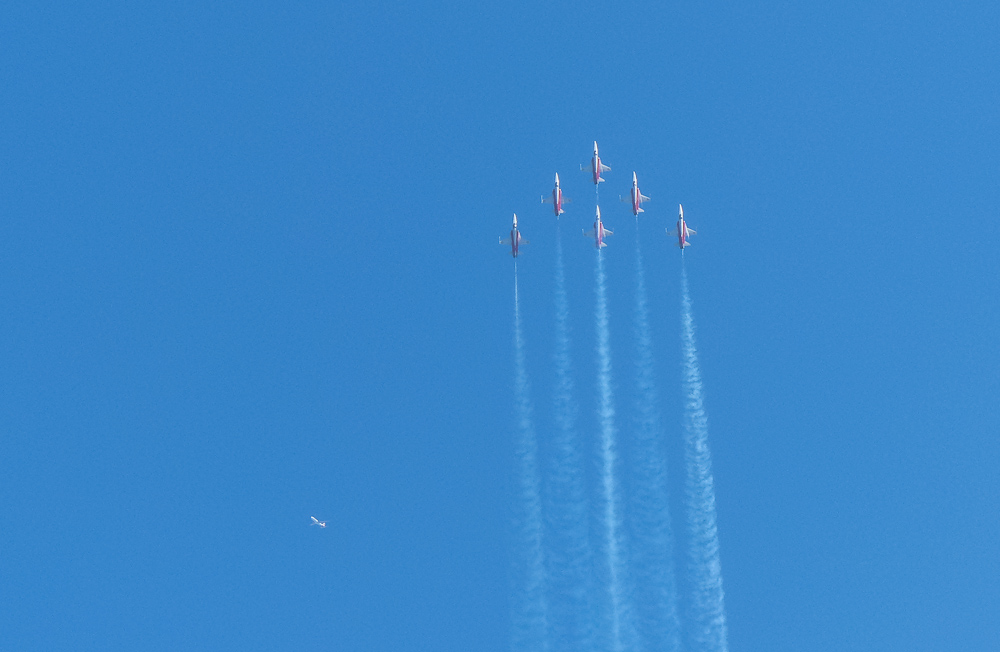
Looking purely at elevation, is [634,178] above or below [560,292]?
above

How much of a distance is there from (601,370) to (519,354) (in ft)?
20.5

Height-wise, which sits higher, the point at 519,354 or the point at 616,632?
the point at 519,354

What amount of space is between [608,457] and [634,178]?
66.4ft

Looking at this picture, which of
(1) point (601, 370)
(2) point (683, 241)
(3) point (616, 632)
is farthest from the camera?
(2) point (683, 241)

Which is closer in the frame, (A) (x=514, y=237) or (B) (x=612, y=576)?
(B) (x=612, y=576)

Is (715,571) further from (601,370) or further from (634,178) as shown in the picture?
(634,178)

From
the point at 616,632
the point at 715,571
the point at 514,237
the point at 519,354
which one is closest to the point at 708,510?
the point at 715,571

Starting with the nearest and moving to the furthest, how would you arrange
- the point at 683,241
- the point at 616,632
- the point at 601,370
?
1. the point at 616,632
2. the point at 601,370
3. the point at 683,241

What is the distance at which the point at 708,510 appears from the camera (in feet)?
299

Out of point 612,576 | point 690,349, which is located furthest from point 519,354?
point 612,576

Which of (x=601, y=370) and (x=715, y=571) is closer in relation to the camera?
(x=715, y=571)

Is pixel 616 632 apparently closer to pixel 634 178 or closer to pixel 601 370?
pixel 601 370

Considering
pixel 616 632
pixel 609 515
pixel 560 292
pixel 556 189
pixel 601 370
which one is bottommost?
pixel 616 632

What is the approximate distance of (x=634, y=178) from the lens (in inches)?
4011
